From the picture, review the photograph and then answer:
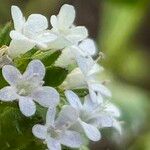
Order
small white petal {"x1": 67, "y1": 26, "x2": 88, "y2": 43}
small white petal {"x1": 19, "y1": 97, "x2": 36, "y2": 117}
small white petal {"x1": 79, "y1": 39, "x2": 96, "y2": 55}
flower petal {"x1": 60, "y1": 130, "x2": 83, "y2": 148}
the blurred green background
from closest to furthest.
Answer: small white petal {"x1": 19, "y1": 97, "x2": 36, "y2": 117} < flower petal {"x1": 60, "y1": 130, "x2": 83, "y2": 148} < small white petal {"x1": 67, "y1": 26, "x2": 88, "y2": 43} < small white petal {"x1": 79, "y1": 39, "x2": 96, "y2": 55} < the blurred green background

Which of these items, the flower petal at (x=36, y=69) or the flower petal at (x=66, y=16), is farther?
the flower petal at (x=66, y=16)

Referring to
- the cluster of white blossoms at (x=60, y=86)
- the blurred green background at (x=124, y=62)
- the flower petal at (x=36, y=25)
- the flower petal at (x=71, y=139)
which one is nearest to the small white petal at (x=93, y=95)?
the cluster of white blossoms at (x=60, y=86)

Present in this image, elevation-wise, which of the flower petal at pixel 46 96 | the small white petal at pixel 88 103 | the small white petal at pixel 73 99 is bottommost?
the small white petal at pixel 88 103

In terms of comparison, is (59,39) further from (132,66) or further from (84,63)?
(132,66)

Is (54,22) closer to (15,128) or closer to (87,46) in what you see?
(87,46)

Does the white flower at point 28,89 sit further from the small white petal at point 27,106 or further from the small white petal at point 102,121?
the small white petal at point 102,121

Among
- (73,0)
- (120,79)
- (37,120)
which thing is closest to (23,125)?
(37,120)

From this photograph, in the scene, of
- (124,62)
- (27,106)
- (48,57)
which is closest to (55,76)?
(48,57)

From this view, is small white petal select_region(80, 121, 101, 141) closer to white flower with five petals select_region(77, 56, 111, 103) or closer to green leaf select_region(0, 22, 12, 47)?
white flower with five petals select_region(77, 56, 111, 103)

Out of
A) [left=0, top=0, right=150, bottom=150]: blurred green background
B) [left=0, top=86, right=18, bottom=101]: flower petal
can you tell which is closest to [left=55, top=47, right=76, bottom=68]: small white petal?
[left=0, top=86, right=18, bottom=101]: flower petal
